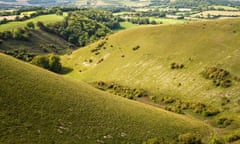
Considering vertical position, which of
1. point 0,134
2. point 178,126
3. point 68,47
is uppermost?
point 0,134

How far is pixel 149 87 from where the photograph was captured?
75.7m

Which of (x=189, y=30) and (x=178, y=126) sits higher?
(x=189, y=30)

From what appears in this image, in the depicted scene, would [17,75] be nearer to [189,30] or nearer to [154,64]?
[154,64]

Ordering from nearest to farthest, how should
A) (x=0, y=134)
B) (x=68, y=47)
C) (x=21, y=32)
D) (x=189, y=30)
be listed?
1. (x=0, y=134)
2. (x=189, y=30)
3. (x=21, y=32)
4. (x=68, y=47)

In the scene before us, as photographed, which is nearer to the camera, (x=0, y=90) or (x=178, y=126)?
(x=0, y=90)

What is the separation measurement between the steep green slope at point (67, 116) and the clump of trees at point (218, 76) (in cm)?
→ 1596

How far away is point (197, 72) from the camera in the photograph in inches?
2928

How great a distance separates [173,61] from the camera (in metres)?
84.5

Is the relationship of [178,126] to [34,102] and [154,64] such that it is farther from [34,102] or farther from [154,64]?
[154,64]

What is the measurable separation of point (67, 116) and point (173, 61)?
48.2m

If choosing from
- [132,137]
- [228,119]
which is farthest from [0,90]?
[228,119]

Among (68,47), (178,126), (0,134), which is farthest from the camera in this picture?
(68,47)

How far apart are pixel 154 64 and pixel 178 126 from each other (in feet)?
131

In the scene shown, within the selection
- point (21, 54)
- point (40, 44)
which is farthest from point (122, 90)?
point (40, 44)
